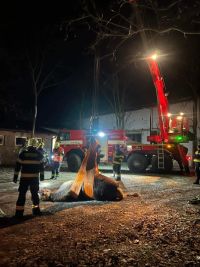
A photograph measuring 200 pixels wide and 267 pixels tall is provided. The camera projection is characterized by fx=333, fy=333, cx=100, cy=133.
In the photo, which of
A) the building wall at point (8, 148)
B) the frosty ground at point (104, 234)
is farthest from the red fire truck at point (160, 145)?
the frosty ground at point (104, 234)

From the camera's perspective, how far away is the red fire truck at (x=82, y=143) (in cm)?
1991

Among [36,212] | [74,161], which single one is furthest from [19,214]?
[74,161]

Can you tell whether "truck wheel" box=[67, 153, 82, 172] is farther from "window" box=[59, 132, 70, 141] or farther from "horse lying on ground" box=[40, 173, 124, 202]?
"horse lying on ground" box=[40, 173, 124, 202]

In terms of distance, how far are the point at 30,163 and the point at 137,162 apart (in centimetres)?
1148

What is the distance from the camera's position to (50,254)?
5.10 m

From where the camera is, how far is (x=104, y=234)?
622cm

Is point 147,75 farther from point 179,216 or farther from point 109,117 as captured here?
point 179,216

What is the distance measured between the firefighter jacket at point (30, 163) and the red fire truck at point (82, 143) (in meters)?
11.9

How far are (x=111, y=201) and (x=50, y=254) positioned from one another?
465cm

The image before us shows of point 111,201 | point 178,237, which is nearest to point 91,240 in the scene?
point 178,237

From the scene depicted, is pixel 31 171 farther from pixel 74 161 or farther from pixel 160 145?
pixel 74 161

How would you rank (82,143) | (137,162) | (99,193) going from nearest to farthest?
1. (99,193)
2. (137,162)
3. (82,143)

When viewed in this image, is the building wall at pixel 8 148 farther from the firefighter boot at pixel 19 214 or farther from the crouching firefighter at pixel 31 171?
the firefighter boot at pixel 19 214

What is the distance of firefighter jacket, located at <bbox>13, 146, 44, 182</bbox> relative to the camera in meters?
7.75
